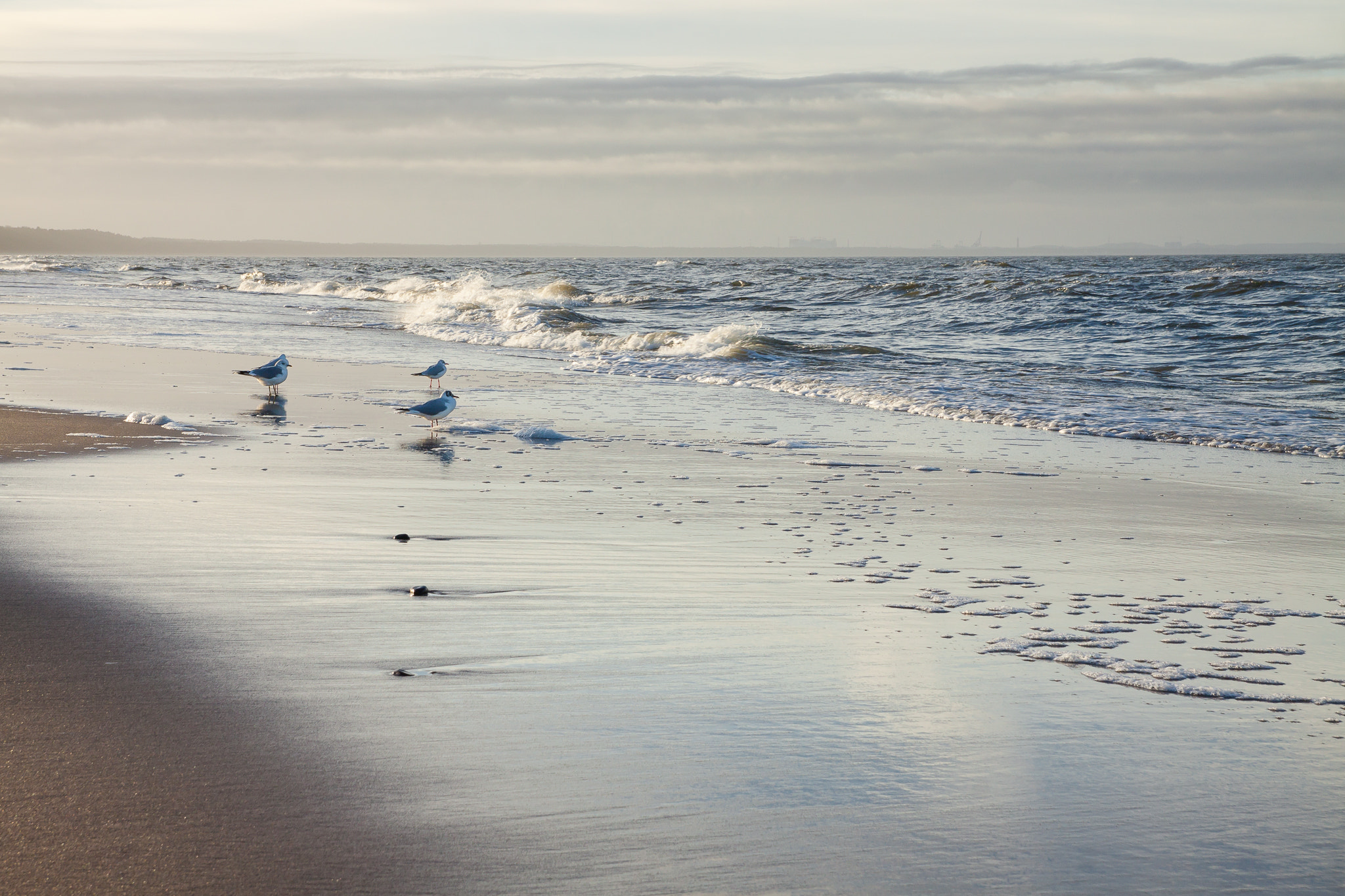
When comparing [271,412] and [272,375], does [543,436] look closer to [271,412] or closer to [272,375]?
[271,412]

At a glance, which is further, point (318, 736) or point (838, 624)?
point (838, 624)

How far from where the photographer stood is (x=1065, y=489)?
23.9 feet

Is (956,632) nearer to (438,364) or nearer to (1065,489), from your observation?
(1065,489)

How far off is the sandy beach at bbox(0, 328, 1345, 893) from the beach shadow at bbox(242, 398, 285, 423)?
7.85 ft

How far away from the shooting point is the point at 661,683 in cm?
360

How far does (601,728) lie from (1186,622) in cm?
259

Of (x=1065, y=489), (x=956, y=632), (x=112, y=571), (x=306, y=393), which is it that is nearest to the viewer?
(x=956, y=632)

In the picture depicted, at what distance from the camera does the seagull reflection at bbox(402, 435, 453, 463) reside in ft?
26.5

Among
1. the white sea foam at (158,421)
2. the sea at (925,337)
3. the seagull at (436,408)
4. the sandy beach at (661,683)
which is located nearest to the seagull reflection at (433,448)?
the seagull at (436,408)

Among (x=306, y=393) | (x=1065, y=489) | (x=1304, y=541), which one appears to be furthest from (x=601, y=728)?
(x=306, y=393)

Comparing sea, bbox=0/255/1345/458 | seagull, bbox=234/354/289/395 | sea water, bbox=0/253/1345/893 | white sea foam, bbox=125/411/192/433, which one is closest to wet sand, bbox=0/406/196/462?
white sea foam, bbox=125/411/192/433

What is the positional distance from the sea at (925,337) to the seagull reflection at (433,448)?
5243 mm

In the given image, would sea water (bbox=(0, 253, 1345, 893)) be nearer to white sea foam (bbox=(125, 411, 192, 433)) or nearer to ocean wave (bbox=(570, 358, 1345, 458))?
ocean wave (bbox=(570, 358, 1345, 458))

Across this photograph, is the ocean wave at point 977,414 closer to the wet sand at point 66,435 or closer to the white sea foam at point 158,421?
the white sea foam at point 158,421
